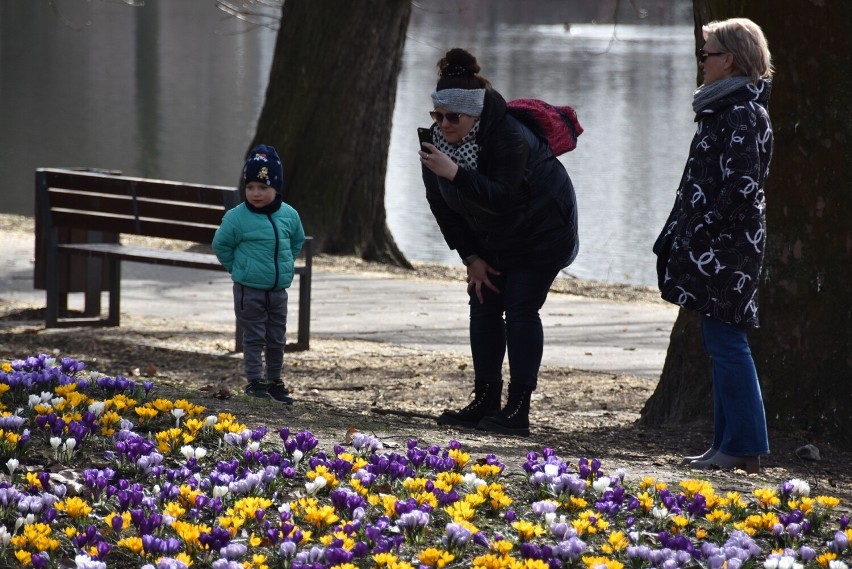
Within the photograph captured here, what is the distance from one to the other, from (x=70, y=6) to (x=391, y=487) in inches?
2453

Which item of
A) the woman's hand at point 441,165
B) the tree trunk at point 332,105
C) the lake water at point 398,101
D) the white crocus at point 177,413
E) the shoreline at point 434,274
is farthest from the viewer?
the lake water at point 398,101

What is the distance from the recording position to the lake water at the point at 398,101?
19219mm

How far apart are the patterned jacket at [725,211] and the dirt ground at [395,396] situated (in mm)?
660

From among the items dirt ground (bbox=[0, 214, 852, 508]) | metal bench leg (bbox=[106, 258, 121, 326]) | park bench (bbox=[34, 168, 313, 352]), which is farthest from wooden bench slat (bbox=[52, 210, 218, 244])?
dirt ground (bbox=[0, 214, 852, 508])

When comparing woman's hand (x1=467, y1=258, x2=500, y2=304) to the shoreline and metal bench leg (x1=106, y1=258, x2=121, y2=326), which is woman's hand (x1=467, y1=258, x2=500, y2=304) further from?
the shoreline

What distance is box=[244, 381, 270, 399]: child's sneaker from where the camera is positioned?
5.94 meters

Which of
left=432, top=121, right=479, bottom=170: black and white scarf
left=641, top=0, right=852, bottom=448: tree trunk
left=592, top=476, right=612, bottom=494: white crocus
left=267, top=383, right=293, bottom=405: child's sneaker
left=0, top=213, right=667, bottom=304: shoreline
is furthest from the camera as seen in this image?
left=0, top=213, right=667, bottom=304: shoreline

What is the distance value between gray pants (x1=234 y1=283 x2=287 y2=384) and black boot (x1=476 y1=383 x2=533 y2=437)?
1300 millimetres

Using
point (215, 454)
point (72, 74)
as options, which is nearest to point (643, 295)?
point (215, 454)

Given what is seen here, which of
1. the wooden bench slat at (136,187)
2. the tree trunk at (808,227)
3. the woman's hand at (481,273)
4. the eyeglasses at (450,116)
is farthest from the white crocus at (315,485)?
the wooden bench slat at (136,187)

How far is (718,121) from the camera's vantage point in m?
4.56

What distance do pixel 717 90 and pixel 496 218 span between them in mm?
1024

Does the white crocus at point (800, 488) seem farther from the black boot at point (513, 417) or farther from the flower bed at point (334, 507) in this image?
the black boot at point (513, 417)

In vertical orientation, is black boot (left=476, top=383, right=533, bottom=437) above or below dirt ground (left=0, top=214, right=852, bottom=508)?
above
